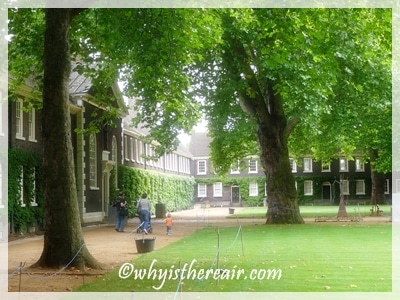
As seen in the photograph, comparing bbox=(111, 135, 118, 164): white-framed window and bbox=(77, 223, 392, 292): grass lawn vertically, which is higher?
bbox=(111, 135, 118, 164): white-framed window

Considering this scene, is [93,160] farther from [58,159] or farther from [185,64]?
[58,159]

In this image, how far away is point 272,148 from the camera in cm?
3172

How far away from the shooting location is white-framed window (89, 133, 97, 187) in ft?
116

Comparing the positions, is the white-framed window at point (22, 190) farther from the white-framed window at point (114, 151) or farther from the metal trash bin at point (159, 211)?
the metal trash bin at point (159, 211)

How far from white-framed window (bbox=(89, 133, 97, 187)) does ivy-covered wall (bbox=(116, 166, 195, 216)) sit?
249 cm

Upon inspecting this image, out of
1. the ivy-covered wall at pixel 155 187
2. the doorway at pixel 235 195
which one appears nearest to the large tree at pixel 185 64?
the ivy-covered wall at pixel 155 187

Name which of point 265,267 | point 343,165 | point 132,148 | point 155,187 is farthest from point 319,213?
point 265,267

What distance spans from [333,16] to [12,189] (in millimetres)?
15945

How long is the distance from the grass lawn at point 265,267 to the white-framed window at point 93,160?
14.2 meters

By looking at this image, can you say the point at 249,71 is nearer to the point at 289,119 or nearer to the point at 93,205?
the point at 289,119

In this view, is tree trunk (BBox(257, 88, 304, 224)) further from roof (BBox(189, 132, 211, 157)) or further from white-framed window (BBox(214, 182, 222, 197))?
roof (BBox(189, 132, 211, 157))

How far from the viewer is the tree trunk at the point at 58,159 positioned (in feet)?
48.5

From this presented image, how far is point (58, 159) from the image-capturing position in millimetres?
15078

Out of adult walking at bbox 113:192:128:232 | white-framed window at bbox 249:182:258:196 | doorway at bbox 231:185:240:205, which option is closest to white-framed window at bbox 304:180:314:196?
white-framed window at bbox 249:182:258:196
